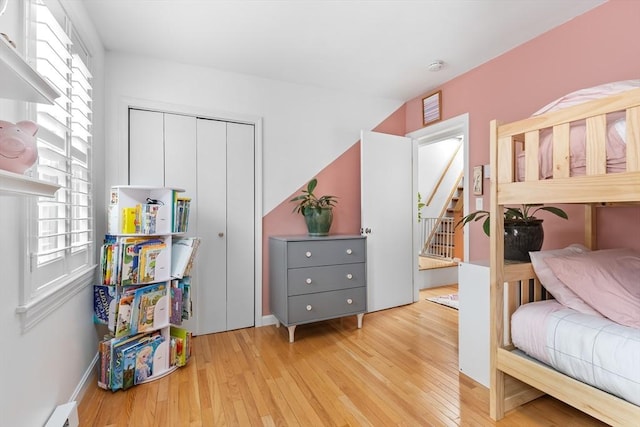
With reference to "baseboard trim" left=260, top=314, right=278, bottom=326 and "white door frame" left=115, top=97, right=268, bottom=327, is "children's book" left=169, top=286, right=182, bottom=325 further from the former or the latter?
"baseboard trim" left=260, top=314, right=278, bottom=326

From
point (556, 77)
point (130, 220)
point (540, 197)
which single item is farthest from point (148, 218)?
point (556, 77)

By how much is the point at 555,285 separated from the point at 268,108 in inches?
102

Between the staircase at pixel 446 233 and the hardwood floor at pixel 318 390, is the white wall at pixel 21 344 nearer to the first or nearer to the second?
the hardwood floor at pixel 318 390

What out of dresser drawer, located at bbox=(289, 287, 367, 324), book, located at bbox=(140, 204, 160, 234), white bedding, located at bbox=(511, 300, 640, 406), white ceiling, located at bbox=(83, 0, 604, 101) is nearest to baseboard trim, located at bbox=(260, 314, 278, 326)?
dresser drawer, located at bbox=(289, 287, 367, 324)

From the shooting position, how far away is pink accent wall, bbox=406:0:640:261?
1.88 metres

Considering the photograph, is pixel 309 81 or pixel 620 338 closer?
pixel 620 338

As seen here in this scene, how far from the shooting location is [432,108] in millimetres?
3244

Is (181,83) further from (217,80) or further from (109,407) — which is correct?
(109,407)

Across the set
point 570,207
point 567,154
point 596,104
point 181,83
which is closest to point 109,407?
point 181,83

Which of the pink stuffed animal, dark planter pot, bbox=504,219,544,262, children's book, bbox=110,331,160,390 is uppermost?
the pink stuffed animal

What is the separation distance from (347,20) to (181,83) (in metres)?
1.50

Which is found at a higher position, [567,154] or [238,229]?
[567,154]

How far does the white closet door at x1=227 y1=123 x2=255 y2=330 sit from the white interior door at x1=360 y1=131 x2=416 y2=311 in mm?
1151

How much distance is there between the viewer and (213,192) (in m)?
2.72
